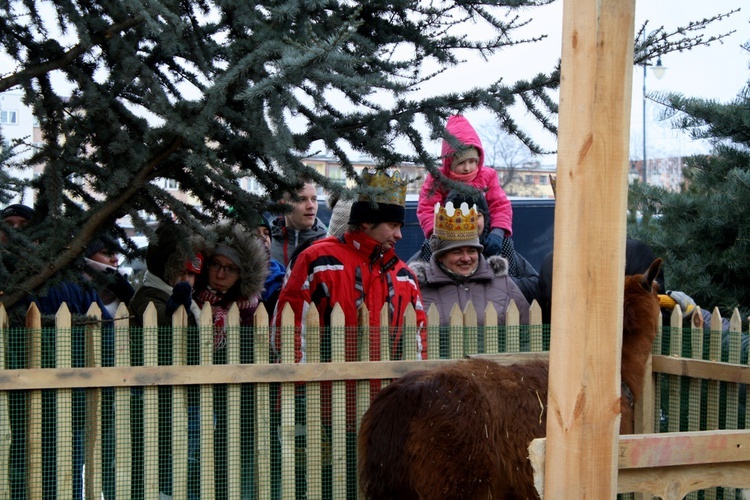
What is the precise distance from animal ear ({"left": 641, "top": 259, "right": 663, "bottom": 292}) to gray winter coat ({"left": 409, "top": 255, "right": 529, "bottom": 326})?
1011 millimetres

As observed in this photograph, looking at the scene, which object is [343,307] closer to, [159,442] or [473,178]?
[159,442]

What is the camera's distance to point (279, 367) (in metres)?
4.57

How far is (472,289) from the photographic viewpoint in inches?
227

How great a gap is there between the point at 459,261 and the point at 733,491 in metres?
2.22

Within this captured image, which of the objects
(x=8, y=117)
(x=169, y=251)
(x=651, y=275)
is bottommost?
(x=651, y=275)

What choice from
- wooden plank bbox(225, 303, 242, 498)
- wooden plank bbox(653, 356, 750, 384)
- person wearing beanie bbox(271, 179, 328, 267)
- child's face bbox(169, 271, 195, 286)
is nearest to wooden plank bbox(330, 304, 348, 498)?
wooden plank bbox(225, 303, 242, 498)

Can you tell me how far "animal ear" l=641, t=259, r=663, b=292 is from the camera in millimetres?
4582

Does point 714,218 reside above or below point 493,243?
above

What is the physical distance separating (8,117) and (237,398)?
2039mm

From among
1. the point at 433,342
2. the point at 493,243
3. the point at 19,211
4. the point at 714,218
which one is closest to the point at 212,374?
the point at 433,342

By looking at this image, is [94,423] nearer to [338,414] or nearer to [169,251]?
[169,251]

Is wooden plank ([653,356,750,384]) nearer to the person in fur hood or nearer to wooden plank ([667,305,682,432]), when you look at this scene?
wooden plank ([667,305,682,432])

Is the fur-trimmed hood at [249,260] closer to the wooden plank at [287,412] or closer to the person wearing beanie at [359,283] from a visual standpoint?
the person wearing beanie at [359,283]

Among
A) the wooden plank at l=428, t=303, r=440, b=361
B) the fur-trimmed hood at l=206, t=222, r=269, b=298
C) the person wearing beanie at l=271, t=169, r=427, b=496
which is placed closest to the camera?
the person wearing beanie at l=271, t=169, r=427, b=496
